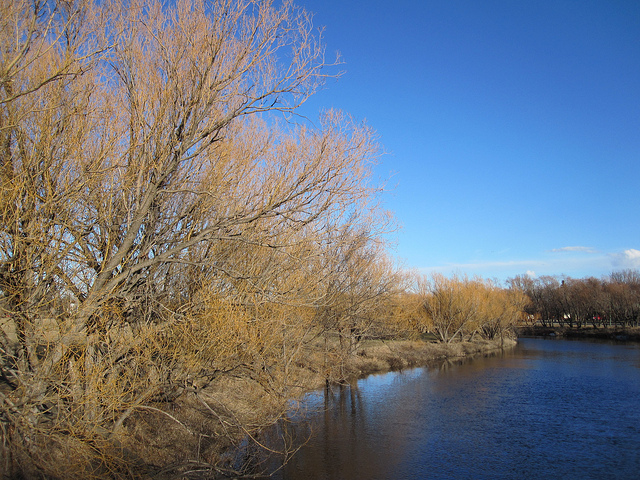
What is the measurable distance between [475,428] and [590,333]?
4888cm

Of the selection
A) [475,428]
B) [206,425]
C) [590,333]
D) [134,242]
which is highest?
[134,242]

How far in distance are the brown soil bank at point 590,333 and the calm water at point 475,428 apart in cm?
2901

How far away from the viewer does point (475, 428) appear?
1373 cm

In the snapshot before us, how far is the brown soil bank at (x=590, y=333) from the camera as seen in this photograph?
1873 inches

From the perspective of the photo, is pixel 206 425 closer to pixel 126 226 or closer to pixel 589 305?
pixel 126 226

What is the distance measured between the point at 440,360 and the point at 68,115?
90.3ft

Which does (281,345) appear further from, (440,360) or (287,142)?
(440,360)

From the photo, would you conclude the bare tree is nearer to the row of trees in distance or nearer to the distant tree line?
the row of trees in distance

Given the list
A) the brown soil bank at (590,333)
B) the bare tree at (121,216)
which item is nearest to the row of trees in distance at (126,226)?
the bare tree at (121,216)

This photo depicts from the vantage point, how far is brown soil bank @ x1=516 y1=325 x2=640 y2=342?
4756 centimetres

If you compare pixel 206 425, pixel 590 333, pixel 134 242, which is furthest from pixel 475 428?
pixel 590 333

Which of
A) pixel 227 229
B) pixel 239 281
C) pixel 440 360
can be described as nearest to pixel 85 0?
pixel 227 229

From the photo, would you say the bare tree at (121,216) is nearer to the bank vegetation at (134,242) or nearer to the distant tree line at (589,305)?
the bank vegetation at (134,242)

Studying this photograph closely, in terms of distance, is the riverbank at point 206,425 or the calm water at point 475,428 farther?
the calm water at point 475,428
